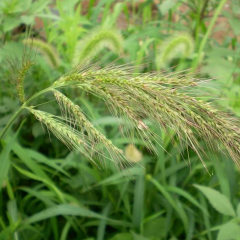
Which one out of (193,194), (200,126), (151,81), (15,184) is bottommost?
(193,194)

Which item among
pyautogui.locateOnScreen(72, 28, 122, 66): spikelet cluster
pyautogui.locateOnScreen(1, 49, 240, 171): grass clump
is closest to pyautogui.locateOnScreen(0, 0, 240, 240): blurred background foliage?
pyautogui.locateOnScreen(72, 28, 122, 66): spikelet cluster

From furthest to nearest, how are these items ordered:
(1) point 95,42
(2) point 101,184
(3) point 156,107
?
(2) point 101,184 → (1) point 95,42 → (3) point 156,107

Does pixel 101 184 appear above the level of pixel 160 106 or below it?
below

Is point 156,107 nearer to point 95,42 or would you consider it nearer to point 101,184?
point 95,42

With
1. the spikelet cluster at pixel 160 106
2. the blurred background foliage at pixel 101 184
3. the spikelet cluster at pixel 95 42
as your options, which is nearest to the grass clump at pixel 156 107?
the spikelet cluster at pixel 160 106

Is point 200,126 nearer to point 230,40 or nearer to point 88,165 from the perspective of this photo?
point 88,165

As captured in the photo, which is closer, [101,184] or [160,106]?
[160,106]

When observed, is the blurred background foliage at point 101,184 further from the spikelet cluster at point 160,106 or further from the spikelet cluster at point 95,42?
the spikelet cluster at point 160,106

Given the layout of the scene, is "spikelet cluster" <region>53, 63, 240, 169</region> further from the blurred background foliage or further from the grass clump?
the blurred background foliage

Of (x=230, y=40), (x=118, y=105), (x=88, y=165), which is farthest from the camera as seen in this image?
(x=230, y=40)

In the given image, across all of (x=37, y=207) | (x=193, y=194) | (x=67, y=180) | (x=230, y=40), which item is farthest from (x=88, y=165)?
(x=230, y=40)

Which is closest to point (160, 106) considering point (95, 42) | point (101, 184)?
point (95, 42)
